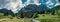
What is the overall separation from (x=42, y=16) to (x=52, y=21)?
0.13 m

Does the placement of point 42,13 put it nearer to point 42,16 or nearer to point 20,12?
point 42,16

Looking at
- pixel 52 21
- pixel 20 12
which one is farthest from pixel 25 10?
pixel 52 21

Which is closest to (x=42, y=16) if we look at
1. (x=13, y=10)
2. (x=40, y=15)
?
(x=40, y=15)

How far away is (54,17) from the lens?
222 cm

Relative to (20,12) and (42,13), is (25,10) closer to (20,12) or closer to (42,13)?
(20,12)

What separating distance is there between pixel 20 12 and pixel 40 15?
23 centimetres

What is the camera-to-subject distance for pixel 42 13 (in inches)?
87.7

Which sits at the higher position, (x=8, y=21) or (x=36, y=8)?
(x=36, y=8)

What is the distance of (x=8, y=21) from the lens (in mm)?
2213

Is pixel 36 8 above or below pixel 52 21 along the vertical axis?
above

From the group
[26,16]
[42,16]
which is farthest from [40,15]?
[26,16]

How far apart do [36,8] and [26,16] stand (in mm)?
149

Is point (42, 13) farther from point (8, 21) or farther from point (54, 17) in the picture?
point (8, 21)

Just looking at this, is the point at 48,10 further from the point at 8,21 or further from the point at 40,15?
the point at 8,21
